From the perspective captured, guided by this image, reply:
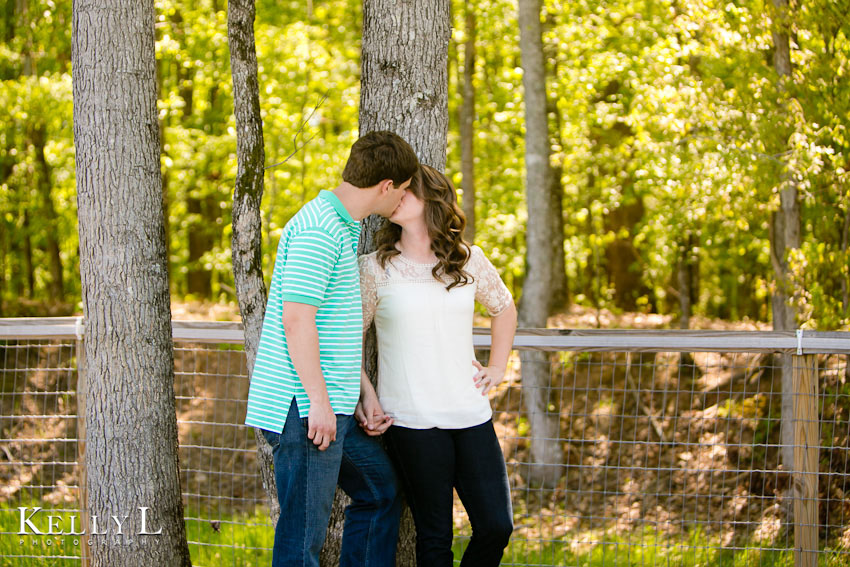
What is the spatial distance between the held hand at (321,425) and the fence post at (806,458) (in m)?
2.22

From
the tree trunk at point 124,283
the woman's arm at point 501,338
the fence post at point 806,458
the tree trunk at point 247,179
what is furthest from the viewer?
the fence post at point 806,458

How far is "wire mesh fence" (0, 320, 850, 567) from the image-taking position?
12.6ft

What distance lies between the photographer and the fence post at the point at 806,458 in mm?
3785

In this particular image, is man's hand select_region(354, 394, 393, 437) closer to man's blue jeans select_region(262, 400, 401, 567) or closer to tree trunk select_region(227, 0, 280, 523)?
man's blue jeans select_region(262, 400, 401, 567)

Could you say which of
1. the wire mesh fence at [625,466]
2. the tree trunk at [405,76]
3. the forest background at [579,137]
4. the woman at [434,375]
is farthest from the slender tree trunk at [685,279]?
the woman at [434,375]

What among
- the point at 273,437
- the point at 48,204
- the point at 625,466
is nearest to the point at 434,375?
the point at 273,437

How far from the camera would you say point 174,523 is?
143 inches

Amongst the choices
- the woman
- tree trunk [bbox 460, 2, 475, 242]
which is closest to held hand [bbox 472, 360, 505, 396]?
the woman

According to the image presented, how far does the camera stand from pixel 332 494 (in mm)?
2822

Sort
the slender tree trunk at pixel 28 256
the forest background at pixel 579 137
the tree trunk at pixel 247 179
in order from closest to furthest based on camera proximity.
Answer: the tree trunk at pixel 247 179, the forest background at pixel 579 137, the slender tree trunk at pixel 28 256

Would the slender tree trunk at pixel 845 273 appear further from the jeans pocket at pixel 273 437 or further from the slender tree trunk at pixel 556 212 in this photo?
the slender tree trunk at pixel 556 212

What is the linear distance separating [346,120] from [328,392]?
910cm

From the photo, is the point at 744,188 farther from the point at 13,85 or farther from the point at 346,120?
the point at 13,85

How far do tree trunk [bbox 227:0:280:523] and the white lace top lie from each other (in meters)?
0.68
